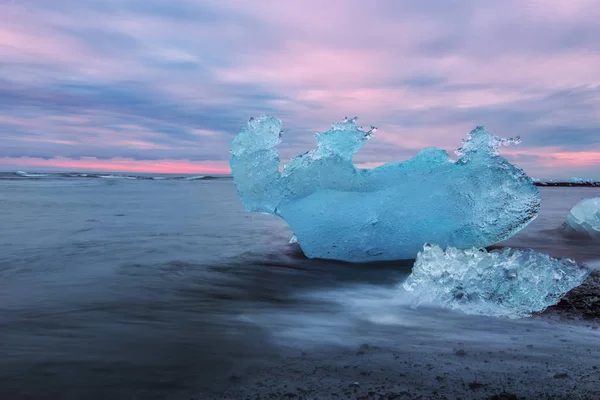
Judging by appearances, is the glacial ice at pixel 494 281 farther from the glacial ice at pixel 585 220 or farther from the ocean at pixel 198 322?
the glacial ice at pixel 585 220

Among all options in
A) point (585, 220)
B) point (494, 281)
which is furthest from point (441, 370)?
point (585, 220)

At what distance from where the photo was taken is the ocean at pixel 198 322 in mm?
2418

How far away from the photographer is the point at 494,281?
384cm

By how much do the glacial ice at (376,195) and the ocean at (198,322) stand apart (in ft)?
1.18

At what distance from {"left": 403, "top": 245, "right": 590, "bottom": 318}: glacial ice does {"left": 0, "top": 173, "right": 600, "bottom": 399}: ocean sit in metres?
0.24

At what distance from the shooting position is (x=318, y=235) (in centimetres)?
591

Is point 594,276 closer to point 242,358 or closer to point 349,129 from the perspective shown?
point 349,129

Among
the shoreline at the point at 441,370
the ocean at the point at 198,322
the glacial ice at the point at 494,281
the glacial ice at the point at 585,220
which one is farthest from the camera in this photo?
the glacial ice at the point at 585,220

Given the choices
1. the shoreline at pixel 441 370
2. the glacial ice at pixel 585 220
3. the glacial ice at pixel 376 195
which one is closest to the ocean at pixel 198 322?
the shoreline at pixel 441 370

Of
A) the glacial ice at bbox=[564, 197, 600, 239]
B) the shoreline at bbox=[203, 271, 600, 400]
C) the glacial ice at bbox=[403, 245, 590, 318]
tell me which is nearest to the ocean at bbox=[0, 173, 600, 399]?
the shoreline at bbox=[203, 271, 600, 400]

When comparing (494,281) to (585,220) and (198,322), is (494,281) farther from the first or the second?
(585,220)

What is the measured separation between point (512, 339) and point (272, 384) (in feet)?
5.24

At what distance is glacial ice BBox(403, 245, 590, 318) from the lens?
12.1ft

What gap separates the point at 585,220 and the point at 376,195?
4703 millimetres
